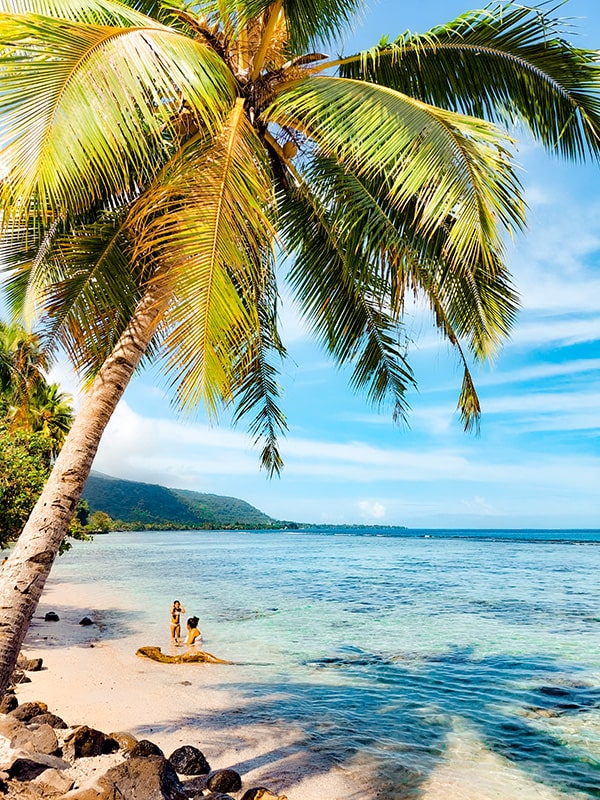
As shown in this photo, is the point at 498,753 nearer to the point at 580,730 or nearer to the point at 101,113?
the point at 580,730

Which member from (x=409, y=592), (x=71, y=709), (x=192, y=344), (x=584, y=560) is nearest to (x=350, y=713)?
(x=71, y=709)

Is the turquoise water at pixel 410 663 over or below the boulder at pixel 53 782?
below

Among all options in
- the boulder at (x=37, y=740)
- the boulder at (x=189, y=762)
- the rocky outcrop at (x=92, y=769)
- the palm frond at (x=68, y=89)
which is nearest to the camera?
the palm frond at (x=68, y=89)

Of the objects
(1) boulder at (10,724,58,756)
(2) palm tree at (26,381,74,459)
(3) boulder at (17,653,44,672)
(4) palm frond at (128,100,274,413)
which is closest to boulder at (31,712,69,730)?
(1) boulder at (10,724,58,756)

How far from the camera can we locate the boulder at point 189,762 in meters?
6.19

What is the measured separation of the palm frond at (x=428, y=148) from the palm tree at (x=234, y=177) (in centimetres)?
2

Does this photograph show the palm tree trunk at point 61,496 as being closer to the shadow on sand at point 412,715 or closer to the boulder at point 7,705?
Answer: the boulder at point 7,705

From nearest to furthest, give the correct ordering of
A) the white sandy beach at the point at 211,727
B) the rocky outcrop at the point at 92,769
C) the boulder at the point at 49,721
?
the rocky outcrop at the point at 92,769 < the boulder at the point at 49,721 < the white sandy beach at the point at 211,727

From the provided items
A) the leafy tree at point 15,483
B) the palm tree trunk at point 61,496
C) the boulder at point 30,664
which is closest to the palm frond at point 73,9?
the palm tree trunk at point 61,496

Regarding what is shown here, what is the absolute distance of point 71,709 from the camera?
28.5 feet

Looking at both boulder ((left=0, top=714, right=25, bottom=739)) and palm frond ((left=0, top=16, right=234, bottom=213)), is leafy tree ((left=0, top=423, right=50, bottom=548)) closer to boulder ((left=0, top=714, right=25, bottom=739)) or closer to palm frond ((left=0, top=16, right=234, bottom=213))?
boulder ((left=0, top=714, right=25, bottom=739))

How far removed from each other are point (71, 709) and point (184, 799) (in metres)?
4.59

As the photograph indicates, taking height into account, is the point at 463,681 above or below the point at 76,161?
below

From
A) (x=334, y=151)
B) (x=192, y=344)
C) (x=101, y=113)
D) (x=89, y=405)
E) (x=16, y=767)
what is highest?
(x=334, y=151)
